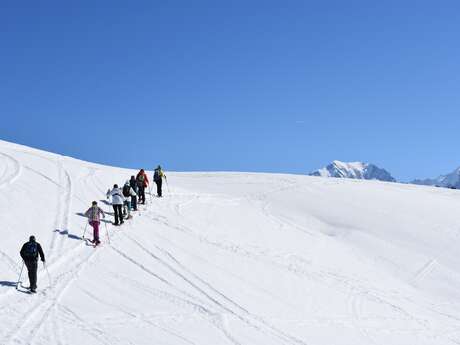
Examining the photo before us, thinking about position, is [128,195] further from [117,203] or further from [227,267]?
[227,267]

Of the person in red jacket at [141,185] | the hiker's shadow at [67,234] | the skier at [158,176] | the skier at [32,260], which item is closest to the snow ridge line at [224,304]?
the hiker's shadow at [67,234]

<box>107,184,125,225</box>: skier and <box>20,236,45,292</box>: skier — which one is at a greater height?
<box>107,184,125,225</box>: skier

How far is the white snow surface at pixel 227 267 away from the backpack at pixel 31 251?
3.21 feet

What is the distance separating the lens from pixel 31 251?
53.1 ft

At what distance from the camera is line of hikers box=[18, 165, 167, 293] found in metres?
16.0

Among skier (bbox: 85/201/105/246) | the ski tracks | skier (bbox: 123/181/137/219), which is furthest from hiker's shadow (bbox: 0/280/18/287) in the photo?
skier (bbox: 123/181/137/219)

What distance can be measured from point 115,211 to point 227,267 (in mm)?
5841

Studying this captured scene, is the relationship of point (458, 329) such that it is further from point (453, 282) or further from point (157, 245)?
point (157, 245)

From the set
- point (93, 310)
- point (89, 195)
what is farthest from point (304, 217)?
point (93, 310)

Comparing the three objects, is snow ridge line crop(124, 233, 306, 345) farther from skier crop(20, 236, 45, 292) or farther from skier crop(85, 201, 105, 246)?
skier crop(20, 236, 45, 292)

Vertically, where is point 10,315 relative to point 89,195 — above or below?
below

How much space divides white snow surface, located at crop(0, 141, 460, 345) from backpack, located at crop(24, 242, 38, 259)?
98 centimetres

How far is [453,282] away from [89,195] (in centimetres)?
1792

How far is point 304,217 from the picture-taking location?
106ft
